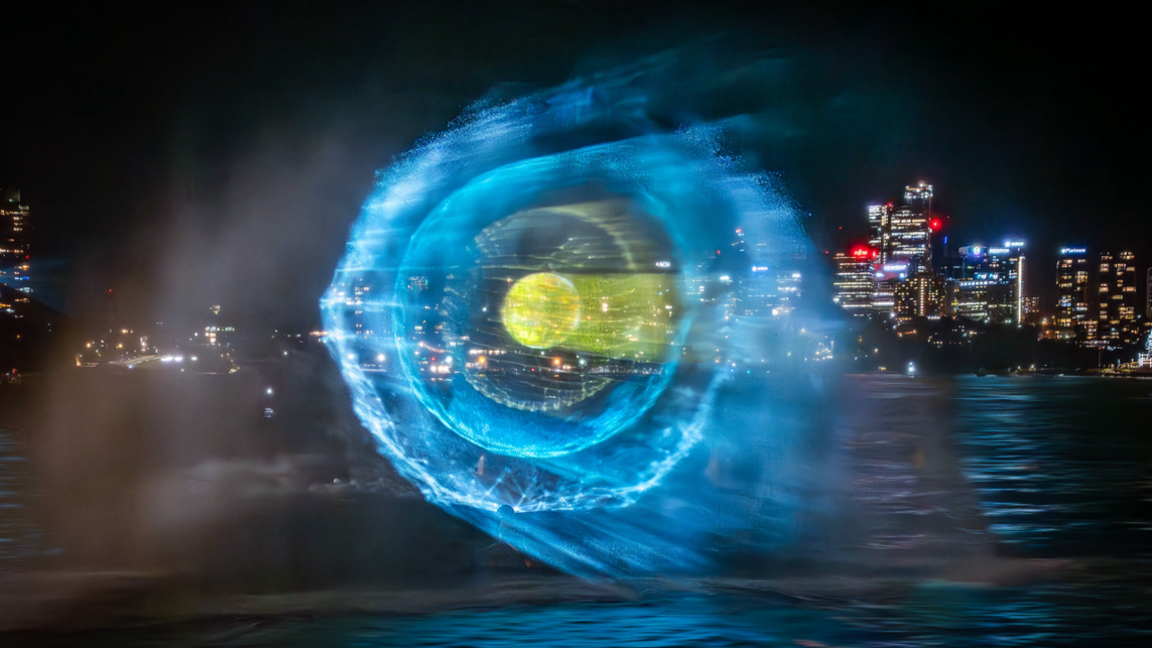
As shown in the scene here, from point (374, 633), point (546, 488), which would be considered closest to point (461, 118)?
point (546, 488)

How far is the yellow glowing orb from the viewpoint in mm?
9305

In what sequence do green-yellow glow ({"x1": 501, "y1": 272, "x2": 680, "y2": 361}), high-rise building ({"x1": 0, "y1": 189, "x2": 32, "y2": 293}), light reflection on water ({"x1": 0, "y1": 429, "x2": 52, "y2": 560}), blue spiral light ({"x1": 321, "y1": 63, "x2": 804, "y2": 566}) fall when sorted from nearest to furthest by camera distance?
light reflection on water ({"x1": 0, "y1": 429, "x2": 52, "y2": 560}) → blue spiral light ({"x1": 321, "y1": 63, "x2": 804, "y2": 566}) → green-yellow glow ({"x1": 501, "y1": 272, "x2": 680, "y2": 361}) → high-rise building ({"x1": 0, "y1": 189, "x2": 32, "y2": 293})

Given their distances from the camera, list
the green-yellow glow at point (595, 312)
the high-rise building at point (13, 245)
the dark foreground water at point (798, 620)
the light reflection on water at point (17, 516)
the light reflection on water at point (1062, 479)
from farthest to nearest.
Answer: the high-rise building at point (13, 245)
the green-yellow glow at point (595, 312)
the light reflection on water at point (1062, 479)
the light reflection on water at point (17, 516)
the dark foreground water at point (798, 620)

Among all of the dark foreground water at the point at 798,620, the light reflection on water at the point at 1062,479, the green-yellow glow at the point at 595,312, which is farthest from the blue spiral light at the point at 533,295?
the light reflection on water at the point at 1062,479

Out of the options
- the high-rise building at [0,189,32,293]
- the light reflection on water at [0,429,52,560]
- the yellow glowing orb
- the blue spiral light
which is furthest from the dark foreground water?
the high-rise building at [0,189,32,293]

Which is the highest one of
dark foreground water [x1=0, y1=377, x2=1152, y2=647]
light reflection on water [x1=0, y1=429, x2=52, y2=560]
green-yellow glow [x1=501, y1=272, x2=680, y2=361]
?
green-yellow glow [x1=501, y1=272, x2=680, y2=361]

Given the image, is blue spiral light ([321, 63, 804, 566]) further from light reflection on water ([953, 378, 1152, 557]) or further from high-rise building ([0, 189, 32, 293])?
high-rise building ([0, 189, 32, 293])

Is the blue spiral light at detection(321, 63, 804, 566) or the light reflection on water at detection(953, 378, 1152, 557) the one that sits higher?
the blue spiral light at detection(321, 63, 804, 566)

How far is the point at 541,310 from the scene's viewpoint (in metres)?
9.68

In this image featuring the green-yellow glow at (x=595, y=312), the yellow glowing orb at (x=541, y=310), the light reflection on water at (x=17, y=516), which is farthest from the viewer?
the green-yellow glow at (x=595, y=312)

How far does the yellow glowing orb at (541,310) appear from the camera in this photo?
930 centimetres

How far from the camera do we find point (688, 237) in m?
10.5

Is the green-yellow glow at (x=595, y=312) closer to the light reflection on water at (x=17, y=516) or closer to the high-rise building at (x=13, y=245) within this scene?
the light reflection on water at (x=17, y=516)

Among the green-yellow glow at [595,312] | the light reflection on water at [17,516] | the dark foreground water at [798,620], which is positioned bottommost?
the light reflection on water at [17,516]
